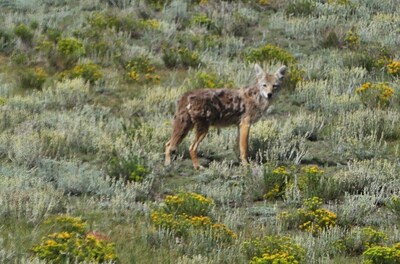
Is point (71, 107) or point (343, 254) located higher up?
point (343, 254)

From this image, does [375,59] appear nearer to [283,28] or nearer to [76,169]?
[283,28]

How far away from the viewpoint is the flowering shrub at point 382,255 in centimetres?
751

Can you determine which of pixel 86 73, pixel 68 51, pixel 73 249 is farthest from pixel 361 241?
pixel 68 51

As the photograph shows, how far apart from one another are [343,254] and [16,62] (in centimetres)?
1049

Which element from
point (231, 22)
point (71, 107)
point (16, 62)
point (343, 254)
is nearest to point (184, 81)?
point (71, 107)

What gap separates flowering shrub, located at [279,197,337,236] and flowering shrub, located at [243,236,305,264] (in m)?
1.03

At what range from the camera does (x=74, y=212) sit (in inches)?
358

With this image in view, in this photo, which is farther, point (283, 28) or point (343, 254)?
point (283, 28)

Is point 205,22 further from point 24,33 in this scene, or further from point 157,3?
point 24,33

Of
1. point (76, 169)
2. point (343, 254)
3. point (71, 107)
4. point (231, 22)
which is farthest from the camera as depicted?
point (231, 22)

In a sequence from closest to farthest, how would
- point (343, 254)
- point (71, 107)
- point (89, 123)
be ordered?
1. point (343, 254)
2. point (89, 123)
3. point (71, 107)

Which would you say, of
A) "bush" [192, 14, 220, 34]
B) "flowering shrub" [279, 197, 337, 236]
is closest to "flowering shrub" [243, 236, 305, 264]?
"flowering shrub" [279, 197, 337, 236]

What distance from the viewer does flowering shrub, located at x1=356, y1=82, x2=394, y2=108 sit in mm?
14656

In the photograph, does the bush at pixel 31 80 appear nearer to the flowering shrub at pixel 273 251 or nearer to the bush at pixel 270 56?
the bush at pixel 270 56
